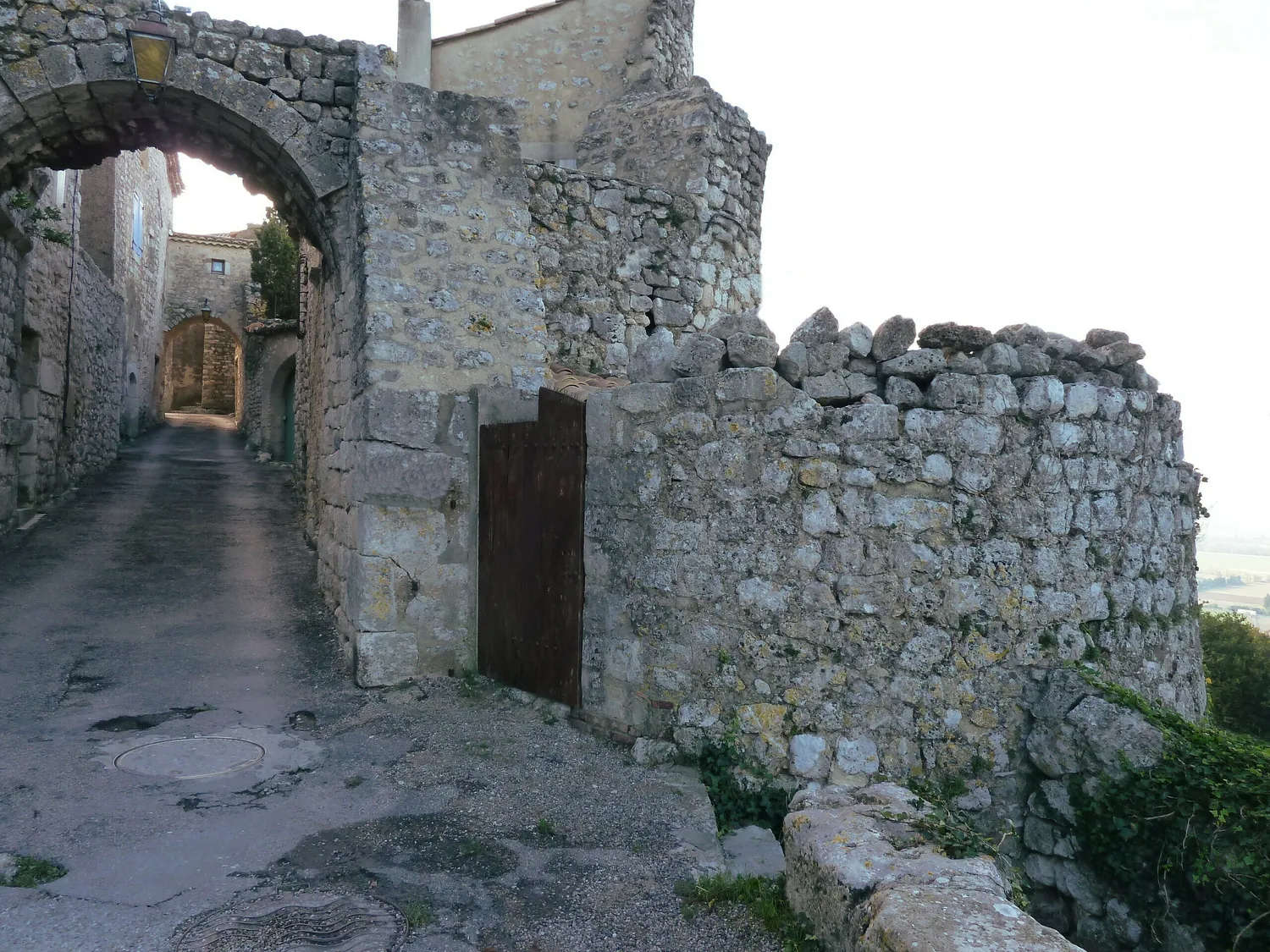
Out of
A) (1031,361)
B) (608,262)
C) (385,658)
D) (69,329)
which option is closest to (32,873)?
(385,658)

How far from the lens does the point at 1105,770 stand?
3.74 m

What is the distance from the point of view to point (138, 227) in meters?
18.3

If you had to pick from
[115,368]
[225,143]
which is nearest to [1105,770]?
[225,143]

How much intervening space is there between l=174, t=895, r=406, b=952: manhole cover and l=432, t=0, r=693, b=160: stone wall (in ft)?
25.4

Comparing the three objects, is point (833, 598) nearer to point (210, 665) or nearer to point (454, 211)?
point (454, 211)

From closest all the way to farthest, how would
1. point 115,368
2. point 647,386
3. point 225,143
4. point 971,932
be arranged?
point 971,932 → point 647,386 → point 225,143 → point 115,368

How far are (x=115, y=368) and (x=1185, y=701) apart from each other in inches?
627

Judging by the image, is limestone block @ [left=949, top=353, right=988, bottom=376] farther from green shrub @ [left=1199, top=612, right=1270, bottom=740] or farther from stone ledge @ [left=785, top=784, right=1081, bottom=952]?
green shrub @ [left=1199, top=612, right=1270, bottom=740]

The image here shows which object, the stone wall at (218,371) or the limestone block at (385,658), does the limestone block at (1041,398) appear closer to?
the limestone block at (385,658)

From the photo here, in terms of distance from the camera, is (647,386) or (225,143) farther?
(225,143)

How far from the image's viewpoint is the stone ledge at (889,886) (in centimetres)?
211

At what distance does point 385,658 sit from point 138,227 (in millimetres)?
17196

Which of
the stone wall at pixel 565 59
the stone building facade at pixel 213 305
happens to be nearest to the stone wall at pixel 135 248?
the stone building facade at pixel 213 305

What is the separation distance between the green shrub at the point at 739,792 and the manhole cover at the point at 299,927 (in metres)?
1.67
